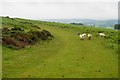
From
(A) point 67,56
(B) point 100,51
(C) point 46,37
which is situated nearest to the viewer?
(A) point 67,56

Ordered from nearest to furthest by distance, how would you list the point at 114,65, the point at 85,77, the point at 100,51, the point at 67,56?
the point at 85,77, the point at 114,65, the point at 67,56, the point at 100,51

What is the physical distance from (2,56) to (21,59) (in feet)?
8.22

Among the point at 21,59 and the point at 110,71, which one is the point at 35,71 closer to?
the point at 21,59

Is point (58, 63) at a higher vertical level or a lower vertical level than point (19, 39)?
lower

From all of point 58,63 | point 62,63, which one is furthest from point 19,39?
point 62,63

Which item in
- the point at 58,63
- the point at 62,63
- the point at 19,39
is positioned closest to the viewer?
the point at 58,63

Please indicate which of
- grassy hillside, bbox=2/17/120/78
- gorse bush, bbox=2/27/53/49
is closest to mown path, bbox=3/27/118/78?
grassy hillside, bbox=2/17/120/78

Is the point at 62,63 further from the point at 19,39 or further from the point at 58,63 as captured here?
the point at 19,39

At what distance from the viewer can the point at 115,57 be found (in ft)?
111

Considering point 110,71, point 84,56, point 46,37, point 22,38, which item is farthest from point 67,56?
point 46,37

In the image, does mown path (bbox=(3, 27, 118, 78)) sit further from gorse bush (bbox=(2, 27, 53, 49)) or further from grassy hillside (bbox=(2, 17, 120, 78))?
gorse bush (bbox=(2, 27, 53, 49))

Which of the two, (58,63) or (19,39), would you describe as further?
(19,39)

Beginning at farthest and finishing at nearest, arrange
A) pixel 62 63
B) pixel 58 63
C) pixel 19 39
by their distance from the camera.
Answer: pixel 19 39
pixel 62 63
pixel 58 63

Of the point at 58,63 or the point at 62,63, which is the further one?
the point at 62,63
